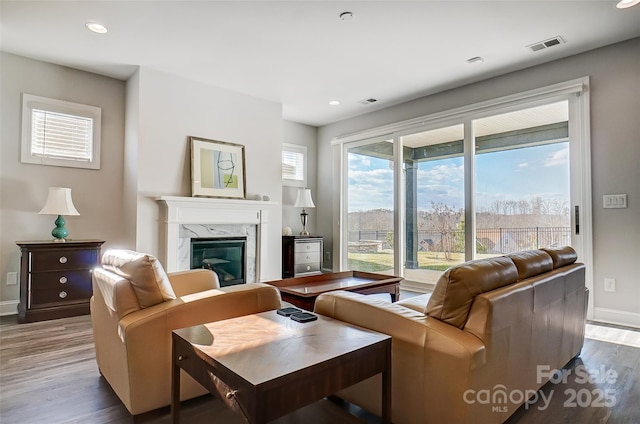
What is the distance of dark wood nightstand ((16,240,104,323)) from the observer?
344 centimetres

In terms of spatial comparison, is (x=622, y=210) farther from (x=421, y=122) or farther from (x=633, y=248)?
(x=421, y=122)

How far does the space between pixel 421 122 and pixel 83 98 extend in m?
4.28

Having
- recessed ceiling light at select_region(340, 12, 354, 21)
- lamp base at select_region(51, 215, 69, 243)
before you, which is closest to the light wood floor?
lamp base at select_region(51, 215, 69, 243)

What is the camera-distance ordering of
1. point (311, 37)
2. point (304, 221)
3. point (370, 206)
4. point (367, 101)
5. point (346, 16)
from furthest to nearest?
1. point (304, 221)
2. point (370, 206)
3. point (367, 101)
4. point (311, 37)
5. point (346, 16)

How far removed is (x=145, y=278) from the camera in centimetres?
180

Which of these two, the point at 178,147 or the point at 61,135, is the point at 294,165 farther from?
the point at 61,135

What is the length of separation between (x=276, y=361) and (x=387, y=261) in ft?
14.7

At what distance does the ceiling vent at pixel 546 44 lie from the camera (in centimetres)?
341

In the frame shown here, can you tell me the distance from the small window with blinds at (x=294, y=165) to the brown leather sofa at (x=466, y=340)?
442cm

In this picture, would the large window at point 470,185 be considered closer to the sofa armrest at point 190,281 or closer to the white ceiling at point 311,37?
the white ceiling at point 311,37

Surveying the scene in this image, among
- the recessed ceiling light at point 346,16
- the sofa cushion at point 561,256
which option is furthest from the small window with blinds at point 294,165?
the sofa cushion at point 561,256

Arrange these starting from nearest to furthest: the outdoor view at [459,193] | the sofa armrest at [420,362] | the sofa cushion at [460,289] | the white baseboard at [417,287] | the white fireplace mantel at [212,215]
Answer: the sofa armrest at [420,362] < the sofa cushion at [460,289] < the outdoor view at [459,193] < the white fireplace mantel at [212,215] < the white baseboard at [417,287]

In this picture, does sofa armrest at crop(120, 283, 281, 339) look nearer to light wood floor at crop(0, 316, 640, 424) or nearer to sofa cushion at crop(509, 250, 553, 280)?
light wood floor at crop(0, 316, 640, 424)

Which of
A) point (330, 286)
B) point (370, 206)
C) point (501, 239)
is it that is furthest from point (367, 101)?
point (330, 286)
